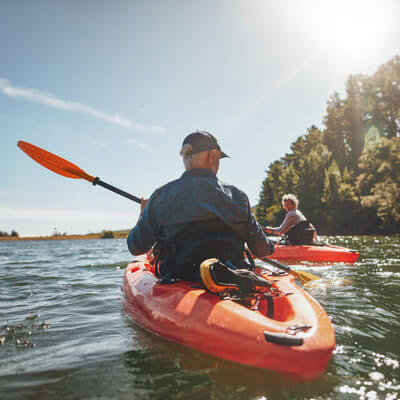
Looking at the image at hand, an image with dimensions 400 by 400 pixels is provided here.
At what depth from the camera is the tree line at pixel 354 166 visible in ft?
88.4

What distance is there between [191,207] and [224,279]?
64cm

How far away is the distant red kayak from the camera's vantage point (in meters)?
7.85

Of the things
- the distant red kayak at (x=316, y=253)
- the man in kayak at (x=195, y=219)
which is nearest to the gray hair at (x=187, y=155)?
the man in kayak at (x=195, y=219)

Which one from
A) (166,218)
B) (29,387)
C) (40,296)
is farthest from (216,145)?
(40,296)

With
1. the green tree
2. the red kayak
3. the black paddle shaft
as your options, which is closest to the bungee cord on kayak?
the red kayak

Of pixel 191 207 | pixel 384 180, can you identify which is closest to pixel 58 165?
pixel 191 207

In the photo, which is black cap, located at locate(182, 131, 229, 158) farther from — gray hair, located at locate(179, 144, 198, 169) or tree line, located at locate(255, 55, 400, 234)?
tree line, located at locate(255, 55, 400, 234)

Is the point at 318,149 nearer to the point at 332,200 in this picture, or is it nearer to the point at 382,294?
Result: the point at 332,200

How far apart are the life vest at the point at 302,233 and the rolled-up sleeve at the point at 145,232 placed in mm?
6665

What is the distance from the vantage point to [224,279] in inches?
98.0

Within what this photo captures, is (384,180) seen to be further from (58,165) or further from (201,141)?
(201,141)

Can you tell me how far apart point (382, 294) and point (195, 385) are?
3.72 meters

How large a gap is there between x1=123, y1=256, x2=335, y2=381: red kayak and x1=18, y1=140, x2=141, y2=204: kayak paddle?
11.8 ft

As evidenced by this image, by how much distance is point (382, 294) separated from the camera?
4.51 m
